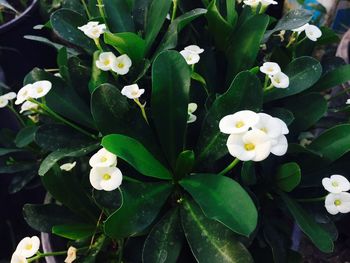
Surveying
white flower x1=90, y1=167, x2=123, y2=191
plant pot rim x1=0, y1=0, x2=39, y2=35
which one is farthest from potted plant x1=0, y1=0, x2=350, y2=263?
→ plant pot rim x1=0, y1=0, x2=39, y2=35

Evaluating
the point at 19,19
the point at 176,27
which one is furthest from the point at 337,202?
the point at 19,19

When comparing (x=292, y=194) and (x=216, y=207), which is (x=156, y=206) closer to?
(x=216, y=207)

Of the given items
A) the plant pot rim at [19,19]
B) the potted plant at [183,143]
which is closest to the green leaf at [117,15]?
the potted plant at [183,143]

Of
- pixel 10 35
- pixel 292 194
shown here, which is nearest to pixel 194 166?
pixel 292 194

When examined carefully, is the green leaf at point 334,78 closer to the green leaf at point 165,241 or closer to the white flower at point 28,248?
the green leaf at point 165,241

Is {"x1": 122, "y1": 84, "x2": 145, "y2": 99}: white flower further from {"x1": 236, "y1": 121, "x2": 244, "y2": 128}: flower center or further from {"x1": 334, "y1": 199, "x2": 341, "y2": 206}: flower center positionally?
{"x1": 334, "y1": 199, "x2": 341, "y2": 206}: flower center

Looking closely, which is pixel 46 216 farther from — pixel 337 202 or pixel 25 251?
pixel 337 202
